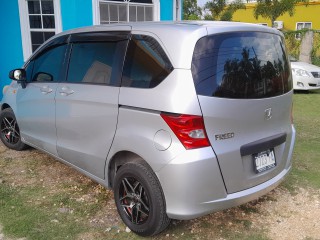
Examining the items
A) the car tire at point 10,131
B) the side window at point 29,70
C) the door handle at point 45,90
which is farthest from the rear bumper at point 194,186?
the car tire at point 10,131

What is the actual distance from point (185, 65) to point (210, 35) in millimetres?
318

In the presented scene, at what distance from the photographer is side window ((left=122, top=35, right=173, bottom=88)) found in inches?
103

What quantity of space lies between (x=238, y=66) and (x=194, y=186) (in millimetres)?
1016

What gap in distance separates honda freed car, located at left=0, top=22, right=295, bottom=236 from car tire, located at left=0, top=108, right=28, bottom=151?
173 centimetres

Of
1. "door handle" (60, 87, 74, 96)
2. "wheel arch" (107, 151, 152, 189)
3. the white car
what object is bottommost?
the white car

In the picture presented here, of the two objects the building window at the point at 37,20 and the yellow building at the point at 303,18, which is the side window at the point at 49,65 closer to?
the building window at the point at 37,20

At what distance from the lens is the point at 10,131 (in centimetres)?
493

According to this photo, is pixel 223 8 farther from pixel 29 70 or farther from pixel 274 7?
pixel 29 70

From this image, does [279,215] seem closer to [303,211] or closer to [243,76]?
[303,211]

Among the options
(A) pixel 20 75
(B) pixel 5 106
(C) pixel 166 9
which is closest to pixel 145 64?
(A) pixel 20 75

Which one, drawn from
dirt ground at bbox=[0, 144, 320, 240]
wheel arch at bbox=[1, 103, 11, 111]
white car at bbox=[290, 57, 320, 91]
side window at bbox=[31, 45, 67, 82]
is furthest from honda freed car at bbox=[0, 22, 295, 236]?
white car at bbox=[290, 57, 320, 91]

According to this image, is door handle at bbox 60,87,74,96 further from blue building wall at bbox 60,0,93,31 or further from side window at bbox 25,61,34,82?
blue building wall at bbox 60,0,93,31

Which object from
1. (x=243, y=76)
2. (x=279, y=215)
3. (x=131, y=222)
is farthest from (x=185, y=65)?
(x=279, y=215)

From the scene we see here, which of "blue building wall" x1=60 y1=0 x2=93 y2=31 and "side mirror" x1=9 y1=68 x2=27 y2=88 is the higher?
"blue building wall" x1=60 y1=0 x2=93 y2=31
